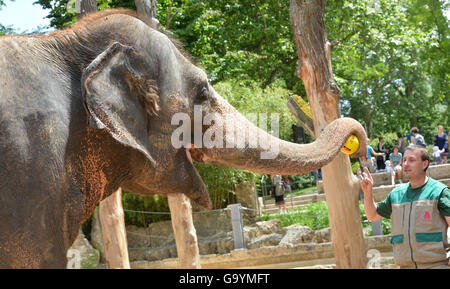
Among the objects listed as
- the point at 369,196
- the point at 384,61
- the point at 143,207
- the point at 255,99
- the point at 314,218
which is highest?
the point at 384,61

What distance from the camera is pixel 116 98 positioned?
6.52 ft

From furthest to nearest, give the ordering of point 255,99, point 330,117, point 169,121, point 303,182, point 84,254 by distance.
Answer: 1. point 303,182
2. point 255,99
3. point 84,254
4. point 330,117
5. point 169,121

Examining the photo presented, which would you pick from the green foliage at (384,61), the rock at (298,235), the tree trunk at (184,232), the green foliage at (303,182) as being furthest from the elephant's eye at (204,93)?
the green foliage at (303,182)

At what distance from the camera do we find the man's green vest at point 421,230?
3.83 metres

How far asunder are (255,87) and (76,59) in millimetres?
15208

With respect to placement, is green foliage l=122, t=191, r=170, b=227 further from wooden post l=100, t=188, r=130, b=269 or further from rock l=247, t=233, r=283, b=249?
wooden post l=100, t=188, r=130, b=269

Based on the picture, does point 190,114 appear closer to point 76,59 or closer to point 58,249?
point 76,59

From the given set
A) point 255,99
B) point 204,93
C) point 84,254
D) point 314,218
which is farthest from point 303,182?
point 204,93

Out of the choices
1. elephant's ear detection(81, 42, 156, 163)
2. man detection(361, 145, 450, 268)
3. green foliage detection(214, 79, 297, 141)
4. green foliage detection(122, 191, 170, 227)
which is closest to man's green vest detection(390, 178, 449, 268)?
man detection(361, 145, 450, 268)

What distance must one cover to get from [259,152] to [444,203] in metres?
1.98

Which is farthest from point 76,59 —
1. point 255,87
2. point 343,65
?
point 343,65

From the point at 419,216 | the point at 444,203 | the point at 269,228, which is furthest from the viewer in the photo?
the point at 269,228

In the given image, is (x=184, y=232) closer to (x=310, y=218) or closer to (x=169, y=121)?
(x=169, y=121)

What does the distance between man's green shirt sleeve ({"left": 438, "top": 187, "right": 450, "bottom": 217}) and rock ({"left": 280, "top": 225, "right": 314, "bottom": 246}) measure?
28.2 feet
